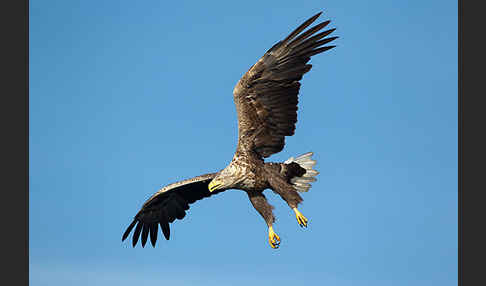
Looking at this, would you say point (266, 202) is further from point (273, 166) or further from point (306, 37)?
point (306, 37)

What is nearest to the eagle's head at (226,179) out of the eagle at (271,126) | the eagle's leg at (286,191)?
the eagle at (271,126)

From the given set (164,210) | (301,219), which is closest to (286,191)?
(301,219)

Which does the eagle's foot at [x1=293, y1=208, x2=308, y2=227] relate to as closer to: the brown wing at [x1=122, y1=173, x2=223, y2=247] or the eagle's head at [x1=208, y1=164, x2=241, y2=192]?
the eagle's head at [x1=208, y1=164, x2=241, y2=192]

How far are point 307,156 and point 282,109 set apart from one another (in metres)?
1.41

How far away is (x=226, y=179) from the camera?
37.6ft

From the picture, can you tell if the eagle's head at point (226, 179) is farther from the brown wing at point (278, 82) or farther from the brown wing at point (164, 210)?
the brown wing at point (164, 210)

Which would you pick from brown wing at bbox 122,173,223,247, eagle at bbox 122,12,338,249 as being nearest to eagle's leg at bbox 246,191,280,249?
eagle at bbox 122,12,338,249

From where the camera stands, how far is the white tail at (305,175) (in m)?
12.1

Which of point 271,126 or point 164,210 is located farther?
point 164,210

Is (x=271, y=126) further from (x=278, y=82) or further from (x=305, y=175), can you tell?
(x=305, y=175)

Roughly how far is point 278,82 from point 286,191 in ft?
5.62

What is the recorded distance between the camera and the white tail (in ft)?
39.7

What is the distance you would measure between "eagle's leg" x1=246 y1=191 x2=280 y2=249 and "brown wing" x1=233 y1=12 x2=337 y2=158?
111 centimetres

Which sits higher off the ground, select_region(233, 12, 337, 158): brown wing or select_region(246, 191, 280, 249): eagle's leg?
select_region(233, 12, 337, 158): brown wing
